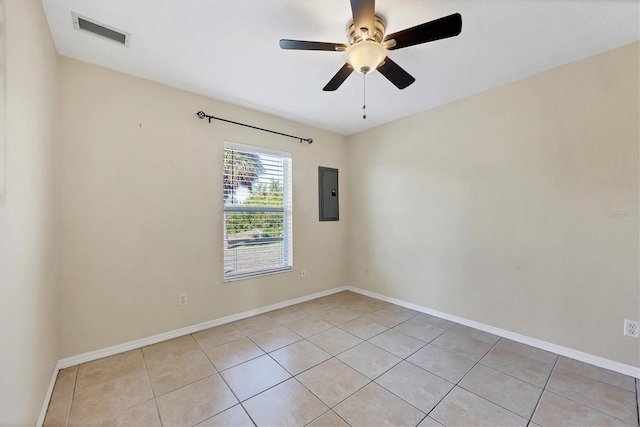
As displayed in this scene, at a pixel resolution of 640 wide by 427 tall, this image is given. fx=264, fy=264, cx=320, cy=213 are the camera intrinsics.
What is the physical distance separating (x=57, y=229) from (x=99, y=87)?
123 cm

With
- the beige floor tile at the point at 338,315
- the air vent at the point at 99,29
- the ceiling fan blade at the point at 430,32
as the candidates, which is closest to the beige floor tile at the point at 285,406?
the beige floor tile at the point at 338,315

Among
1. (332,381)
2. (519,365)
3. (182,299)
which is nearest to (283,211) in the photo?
(182,299)

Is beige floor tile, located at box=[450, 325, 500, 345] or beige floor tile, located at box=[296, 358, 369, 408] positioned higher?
beige floor tile, located at box=[296, 358, 369, 408]

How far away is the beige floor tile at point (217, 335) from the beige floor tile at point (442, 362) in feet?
5.49

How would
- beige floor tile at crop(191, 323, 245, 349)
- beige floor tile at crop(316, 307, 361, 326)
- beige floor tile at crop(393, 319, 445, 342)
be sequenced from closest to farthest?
beige floor tile at crop(191, 323, 245, 349) → beige floor tile at crop(393, 319, 445, 342) → beige floor tile at crop(316, 307, 361, 326)

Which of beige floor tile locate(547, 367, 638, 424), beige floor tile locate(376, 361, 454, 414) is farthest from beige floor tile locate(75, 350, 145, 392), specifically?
beige floor tile locate(547, 367, 638, 424)

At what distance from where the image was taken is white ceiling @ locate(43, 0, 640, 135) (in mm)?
1660

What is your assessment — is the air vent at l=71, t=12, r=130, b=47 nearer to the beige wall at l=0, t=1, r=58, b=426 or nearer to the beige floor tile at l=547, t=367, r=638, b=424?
the beige wall at l=0, t=1, r=58, b=426

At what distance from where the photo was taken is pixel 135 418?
5.17 feet

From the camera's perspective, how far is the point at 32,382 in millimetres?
1399

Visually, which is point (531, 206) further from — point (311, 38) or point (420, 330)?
point (311, 38)

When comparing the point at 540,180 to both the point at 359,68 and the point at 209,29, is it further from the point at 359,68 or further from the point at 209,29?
the point at 209,29

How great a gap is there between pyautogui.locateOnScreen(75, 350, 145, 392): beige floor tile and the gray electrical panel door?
2578mm

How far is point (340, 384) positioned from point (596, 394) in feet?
5.63
